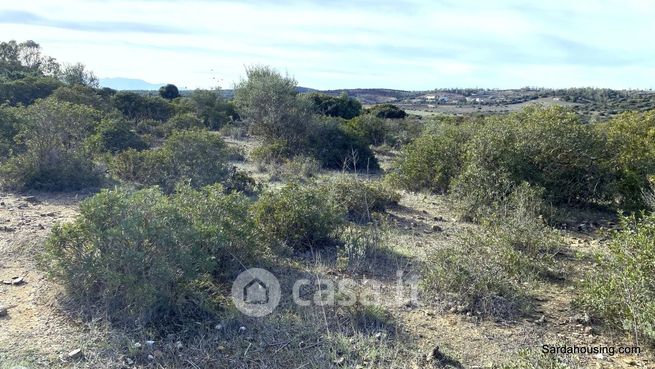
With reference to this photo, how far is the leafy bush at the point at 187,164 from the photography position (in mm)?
7926

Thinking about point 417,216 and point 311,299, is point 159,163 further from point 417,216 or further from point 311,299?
point 311,299

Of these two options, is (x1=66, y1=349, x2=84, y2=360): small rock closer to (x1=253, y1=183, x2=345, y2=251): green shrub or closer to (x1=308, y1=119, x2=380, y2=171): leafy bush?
(x1=253, y1=183, x2=345, y2=251): green shrub

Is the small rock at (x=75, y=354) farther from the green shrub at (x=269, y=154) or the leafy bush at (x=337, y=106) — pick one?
the leafy bush at (x=337, y=106)

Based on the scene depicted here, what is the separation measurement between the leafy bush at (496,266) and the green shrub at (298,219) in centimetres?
126

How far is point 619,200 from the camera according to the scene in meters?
7.68

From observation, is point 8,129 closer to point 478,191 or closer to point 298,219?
point 298,219

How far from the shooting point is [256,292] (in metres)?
4.09

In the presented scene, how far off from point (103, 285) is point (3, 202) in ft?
13.7

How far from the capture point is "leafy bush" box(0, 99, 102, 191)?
25.2 feet

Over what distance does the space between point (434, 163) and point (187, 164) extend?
424 cm

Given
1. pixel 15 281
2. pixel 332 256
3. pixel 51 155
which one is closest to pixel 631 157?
pixel 332 256

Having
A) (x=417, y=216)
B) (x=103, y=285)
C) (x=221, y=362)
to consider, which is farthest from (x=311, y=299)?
(x=417, y=216)

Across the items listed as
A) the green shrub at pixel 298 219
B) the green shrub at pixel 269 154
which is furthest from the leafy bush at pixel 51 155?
the green shrub at pixel 298 219

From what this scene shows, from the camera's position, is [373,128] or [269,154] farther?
[373,128]
